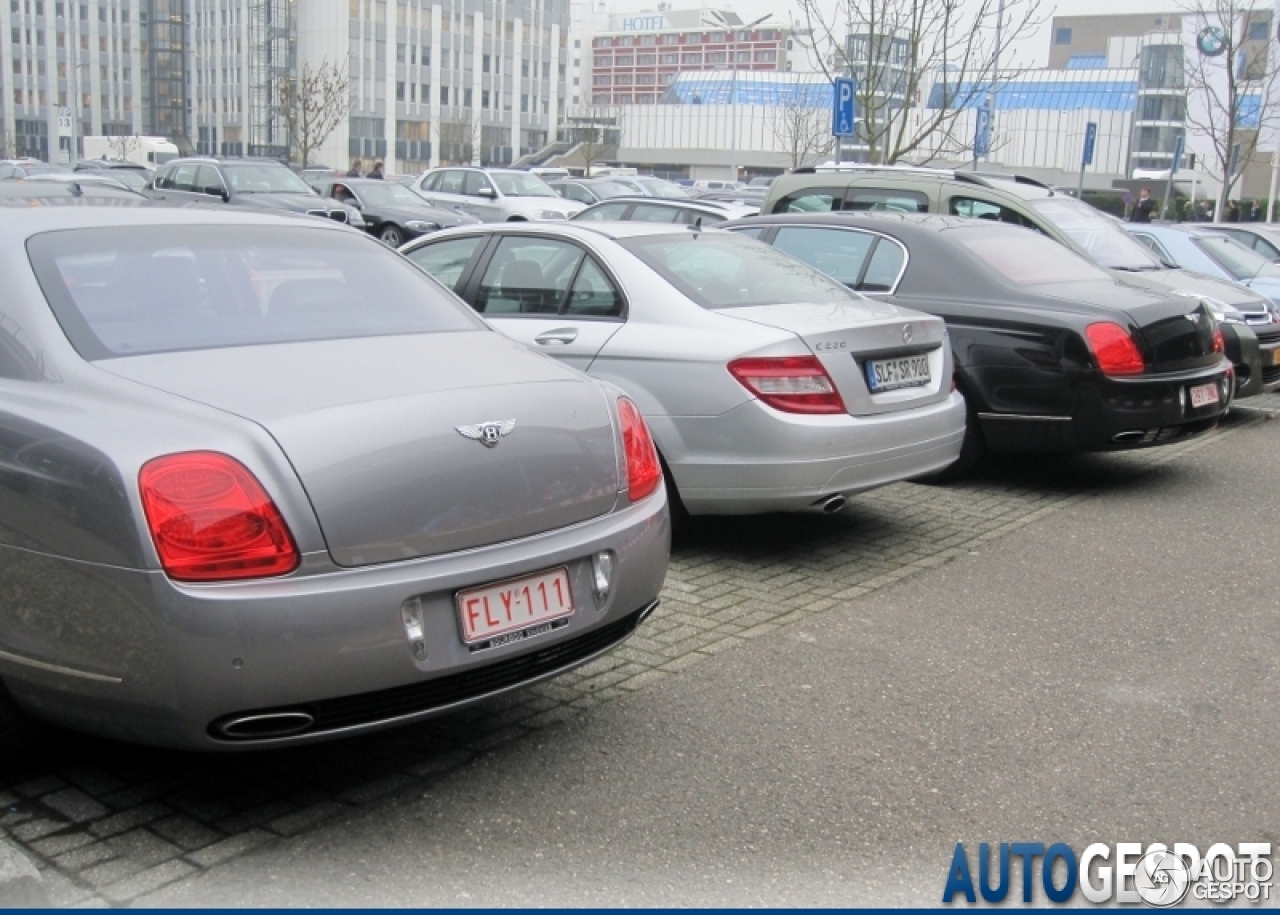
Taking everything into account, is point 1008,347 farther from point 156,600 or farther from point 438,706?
point 156,600

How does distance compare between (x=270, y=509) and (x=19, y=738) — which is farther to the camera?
(x=19, y=738)

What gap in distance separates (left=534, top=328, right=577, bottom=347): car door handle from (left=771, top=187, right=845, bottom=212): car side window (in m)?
5.61

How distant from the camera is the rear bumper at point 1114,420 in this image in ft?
25.5

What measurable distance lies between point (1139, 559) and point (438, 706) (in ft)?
13.6

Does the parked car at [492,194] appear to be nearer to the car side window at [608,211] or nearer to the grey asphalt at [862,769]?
the car side window at [608,211]

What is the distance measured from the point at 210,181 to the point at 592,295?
753 inches

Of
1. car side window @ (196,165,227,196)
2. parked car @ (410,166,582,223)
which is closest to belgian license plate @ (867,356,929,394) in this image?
car side window @ (196,165,227,196)

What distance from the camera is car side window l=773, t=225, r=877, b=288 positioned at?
8.51 metres

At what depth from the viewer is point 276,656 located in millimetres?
3314

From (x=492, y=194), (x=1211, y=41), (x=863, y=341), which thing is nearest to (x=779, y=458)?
(x=863, y=341)

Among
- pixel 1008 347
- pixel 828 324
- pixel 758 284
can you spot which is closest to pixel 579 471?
pixel 828 324

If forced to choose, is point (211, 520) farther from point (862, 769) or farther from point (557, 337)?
point (557, 337)

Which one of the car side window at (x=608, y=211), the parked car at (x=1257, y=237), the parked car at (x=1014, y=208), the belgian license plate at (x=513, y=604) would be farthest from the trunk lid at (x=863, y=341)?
the car side window at (x=608, y=211)

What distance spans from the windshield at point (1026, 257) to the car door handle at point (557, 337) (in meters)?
2.86
